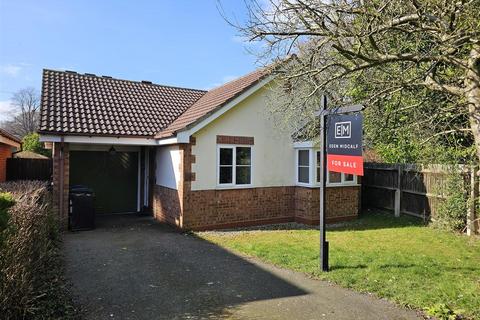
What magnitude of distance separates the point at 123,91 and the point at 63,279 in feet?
33.6

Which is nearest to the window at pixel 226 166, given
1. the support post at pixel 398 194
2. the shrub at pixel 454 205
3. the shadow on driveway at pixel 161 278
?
the shadow on driveway at pixel 161 278

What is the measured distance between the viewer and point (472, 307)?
17.3ft

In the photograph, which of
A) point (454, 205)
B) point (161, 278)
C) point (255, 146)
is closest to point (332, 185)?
point (255, 146)

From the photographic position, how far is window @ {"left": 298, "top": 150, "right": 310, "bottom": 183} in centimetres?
1269

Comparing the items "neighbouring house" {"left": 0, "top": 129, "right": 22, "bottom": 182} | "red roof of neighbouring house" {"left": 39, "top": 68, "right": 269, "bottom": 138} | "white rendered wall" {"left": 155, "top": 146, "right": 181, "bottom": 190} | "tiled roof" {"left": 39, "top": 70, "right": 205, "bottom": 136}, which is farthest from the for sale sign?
"neighbouring house" {"left": 0, "top": 129, "right": 22, "bottom": 182}

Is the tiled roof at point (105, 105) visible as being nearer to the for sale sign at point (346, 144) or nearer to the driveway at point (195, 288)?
the driveway at point (195, 288)

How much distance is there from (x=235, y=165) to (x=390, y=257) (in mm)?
5578

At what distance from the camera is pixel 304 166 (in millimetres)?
12867

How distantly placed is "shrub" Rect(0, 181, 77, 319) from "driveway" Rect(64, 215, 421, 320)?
1.40 feet

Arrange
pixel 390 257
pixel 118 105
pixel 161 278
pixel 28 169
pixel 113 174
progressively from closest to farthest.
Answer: pixel 161 278, pixel 390 257, pixel 118 105, pixel 113 174, pixel 28 169

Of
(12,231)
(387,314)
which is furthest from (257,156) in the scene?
(12,231)

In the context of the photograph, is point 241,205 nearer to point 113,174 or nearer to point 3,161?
point 113,174

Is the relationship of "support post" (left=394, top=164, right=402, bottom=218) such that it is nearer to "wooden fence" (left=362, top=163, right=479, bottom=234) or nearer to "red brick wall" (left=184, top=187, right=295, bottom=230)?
"wooden fence" (left=362, top=163, right=479, bottom=234)

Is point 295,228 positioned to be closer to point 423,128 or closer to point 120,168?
point 423,128
